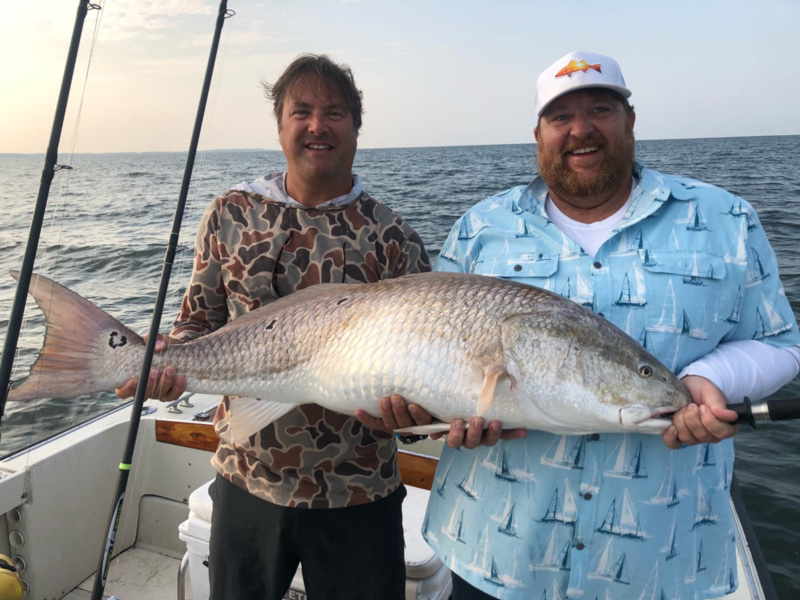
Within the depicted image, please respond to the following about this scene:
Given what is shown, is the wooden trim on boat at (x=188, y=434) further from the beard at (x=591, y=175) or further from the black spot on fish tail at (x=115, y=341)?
the beard at (x=591, y=175)

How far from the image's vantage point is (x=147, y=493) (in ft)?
14.2

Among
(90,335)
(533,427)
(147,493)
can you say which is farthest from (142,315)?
(533,427)

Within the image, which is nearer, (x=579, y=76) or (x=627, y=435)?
(x=627, y=435)

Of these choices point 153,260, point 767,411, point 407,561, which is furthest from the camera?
point 153,260

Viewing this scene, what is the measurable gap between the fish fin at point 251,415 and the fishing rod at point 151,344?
→ 1.20 ft

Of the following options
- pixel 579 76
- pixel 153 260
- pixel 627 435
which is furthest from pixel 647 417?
pixel 153 260

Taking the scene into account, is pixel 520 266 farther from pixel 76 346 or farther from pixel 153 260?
pixel 153 260

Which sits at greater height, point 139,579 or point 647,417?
point 647,417

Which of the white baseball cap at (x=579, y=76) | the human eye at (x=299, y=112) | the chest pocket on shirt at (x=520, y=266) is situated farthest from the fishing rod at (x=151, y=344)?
the white baseball cap at (x=579, y=76)

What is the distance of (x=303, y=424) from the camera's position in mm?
2486

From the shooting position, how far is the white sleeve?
1.95 m

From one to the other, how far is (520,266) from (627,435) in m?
0.71

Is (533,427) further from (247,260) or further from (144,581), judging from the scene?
(144,581)

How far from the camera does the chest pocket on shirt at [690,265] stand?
2023mm
